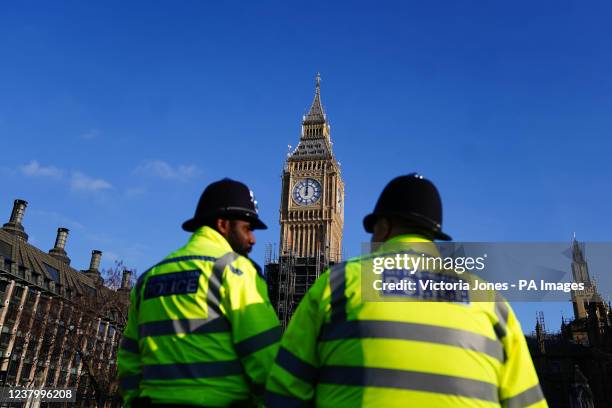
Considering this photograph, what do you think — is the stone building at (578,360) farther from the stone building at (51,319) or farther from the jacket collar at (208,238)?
the jacket collar at (208,238)

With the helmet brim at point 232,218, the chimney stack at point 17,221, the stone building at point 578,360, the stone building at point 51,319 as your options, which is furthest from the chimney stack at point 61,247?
the helmet brim at point 232,218

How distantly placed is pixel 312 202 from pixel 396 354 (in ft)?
169

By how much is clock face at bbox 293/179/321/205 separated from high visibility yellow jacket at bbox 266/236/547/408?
51.3m

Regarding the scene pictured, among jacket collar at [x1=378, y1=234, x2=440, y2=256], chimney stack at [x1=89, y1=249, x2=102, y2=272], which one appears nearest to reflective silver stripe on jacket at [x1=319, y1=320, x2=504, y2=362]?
jacket collar at [x1=378, y1=234, x2=440, y2=256]

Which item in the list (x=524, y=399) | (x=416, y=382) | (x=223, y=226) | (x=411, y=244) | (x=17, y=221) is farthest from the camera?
(x=17, y=221)

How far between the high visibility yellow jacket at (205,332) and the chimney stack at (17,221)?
2175 inches

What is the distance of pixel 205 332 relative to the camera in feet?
10.4

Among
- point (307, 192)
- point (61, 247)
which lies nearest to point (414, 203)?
point (307, 192)

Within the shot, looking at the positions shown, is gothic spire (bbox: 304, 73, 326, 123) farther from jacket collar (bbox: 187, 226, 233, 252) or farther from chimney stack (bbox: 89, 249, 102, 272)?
jacket collar (bbox: 187, 226, 233, 252)

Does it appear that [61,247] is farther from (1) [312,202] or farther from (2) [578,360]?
(2) [578,360]

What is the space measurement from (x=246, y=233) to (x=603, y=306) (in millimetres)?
45060

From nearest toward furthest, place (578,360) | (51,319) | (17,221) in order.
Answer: (51,319), (578,360), (17,221)

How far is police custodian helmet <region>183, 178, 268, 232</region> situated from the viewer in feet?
12.7

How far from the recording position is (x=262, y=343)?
3.08 metres
